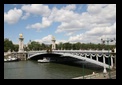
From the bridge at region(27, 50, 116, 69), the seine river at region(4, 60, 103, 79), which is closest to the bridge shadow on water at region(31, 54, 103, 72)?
the seine river at region(4, 60, 103, 79)

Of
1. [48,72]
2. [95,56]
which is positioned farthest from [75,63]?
[48,72]

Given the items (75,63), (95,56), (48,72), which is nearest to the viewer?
(48,72)

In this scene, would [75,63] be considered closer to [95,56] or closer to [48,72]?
[95,56]

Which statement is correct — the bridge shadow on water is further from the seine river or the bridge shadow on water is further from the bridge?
the bridge

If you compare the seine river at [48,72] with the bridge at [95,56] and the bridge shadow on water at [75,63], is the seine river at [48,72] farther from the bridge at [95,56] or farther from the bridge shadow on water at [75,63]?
the bridge at [95,56]
